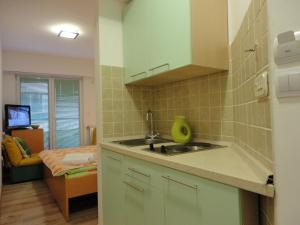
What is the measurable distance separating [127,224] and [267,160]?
1.18 meters

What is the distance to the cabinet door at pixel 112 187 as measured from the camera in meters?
1.65

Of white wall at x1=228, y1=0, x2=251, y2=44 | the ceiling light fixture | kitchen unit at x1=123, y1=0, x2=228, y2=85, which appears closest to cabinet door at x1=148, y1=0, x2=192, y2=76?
kitchen unit at x1=123, y1=0, x2=228, y2=85

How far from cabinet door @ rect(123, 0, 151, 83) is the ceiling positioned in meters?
0.47

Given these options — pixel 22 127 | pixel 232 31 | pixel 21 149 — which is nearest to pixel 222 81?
pixel 232 31

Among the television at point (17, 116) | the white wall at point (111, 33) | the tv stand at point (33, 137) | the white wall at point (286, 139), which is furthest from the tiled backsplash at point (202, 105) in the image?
the television at point (17, 116)

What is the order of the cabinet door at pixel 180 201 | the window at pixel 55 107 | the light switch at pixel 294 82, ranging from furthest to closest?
1. the window at pixel 55 107
2. the cabinet door at pixel 180 201
3. the light switch at pixel 294 82

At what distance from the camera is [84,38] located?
370 cm

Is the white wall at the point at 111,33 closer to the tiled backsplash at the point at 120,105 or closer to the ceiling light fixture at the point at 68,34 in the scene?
the tiled backsplash at the point at 120,105

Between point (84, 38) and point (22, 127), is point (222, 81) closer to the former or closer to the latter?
point (84, 38)

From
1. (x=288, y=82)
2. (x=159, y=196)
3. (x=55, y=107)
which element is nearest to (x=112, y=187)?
(x=159, y=196)

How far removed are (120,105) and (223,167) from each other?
4.31ft

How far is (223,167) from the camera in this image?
0.91 metres

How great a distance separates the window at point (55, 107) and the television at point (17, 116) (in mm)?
332

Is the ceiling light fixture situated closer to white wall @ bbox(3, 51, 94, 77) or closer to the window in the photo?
white wall @ bbox(3, 51, 94, 77)
